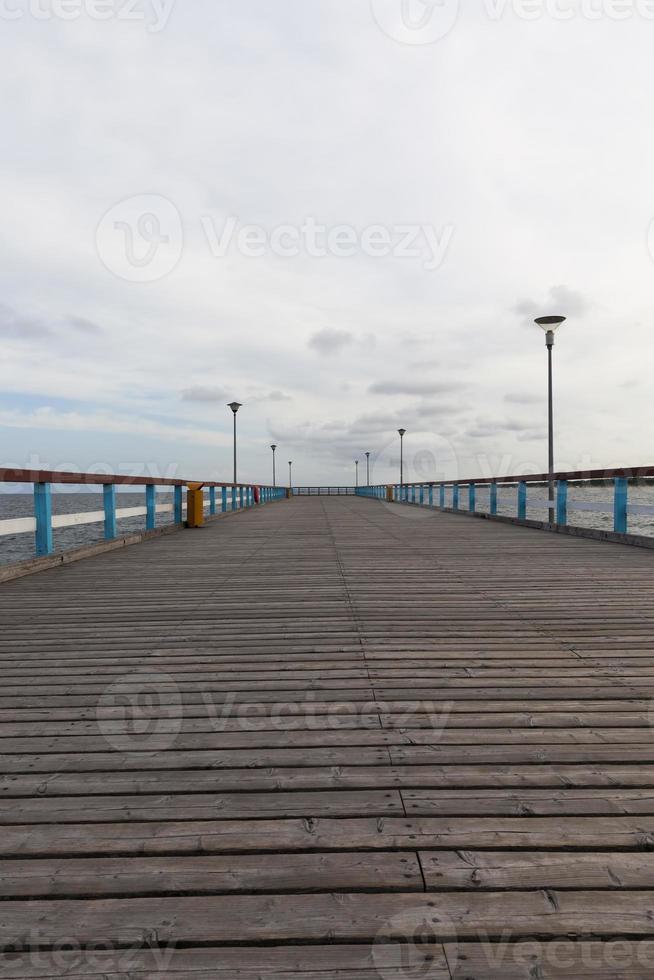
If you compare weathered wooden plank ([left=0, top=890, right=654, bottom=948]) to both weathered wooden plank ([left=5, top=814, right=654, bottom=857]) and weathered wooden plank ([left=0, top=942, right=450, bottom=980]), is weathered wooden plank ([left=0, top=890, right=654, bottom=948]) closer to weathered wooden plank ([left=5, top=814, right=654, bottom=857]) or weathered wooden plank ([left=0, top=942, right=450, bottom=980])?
weathered wooden plank ([left=0, top=942, right=450, bottom=980])

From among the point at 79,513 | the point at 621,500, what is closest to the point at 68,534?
the point at 79,513

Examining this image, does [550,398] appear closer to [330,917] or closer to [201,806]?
[201,806]

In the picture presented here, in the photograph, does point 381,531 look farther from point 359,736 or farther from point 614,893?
point 614,893

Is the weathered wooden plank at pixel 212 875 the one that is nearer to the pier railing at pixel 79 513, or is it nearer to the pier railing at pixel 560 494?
the pier railing at pixel 79 513

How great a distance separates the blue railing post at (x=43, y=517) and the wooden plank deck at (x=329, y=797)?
8.47 ft

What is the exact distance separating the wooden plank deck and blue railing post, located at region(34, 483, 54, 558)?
8.47ft

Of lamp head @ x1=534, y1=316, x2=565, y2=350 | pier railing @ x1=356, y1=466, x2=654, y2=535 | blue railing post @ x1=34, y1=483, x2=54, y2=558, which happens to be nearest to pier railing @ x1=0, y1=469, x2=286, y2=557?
blue railing post @ x1=34, y1=483, x2=54, y2=558

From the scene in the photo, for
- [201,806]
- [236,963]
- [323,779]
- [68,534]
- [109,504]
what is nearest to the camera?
[236,963]

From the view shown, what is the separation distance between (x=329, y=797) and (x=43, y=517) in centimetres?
570

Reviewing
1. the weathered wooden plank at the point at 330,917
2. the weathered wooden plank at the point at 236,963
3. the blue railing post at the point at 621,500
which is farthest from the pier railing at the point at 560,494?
the weathered wooden plank at the point at 236,963

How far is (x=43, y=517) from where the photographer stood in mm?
6684

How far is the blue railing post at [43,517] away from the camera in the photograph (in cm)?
655

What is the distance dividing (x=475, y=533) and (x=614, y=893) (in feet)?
33.0

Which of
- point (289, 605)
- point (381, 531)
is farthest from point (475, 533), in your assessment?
point (289, 605)
